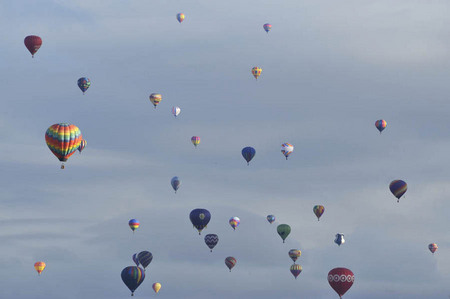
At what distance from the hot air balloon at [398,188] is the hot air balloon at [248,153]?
78.7 feet

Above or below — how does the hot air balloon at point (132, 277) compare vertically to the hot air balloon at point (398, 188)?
below

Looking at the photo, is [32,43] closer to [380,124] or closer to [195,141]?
[195,141]

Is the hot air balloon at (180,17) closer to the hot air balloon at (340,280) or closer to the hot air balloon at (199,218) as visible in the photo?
the hot air balloon at (199,218)

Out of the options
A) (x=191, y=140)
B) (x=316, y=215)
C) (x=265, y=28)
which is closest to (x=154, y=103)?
(x=191, y=140)

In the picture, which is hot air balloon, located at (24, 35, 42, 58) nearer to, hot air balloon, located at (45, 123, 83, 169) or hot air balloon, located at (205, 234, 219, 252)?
hot air balloon, located at (45, 123, 83, 169)

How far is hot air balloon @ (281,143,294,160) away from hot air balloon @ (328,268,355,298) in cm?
4299

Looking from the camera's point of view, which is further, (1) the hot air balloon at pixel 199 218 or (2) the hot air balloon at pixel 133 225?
(2) the hot air balloon at pixel 133 225

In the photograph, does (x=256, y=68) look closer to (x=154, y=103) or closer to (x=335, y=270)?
(x=154, y=103)

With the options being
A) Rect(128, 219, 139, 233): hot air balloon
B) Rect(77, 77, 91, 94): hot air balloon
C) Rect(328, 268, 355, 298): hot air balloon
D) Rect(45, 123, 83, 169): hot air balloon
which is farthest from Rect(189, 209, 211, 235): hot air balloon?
Rect(45, 123, 83, 169): hot air balloon

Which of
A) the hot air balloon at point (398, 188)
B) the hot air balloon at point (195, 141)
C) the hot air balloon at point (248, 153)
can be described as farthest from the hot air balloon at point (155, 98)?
the hot air balloon at point (398, 188)

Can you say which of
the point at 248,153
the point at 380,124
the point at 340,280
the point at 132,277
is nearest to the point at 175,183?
the point at 248,153

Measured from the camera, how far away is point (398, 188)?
17700 centimetres

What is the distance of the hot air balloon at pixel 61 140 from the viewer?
146 meters

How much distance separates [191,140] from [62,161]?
5441 centimetres
